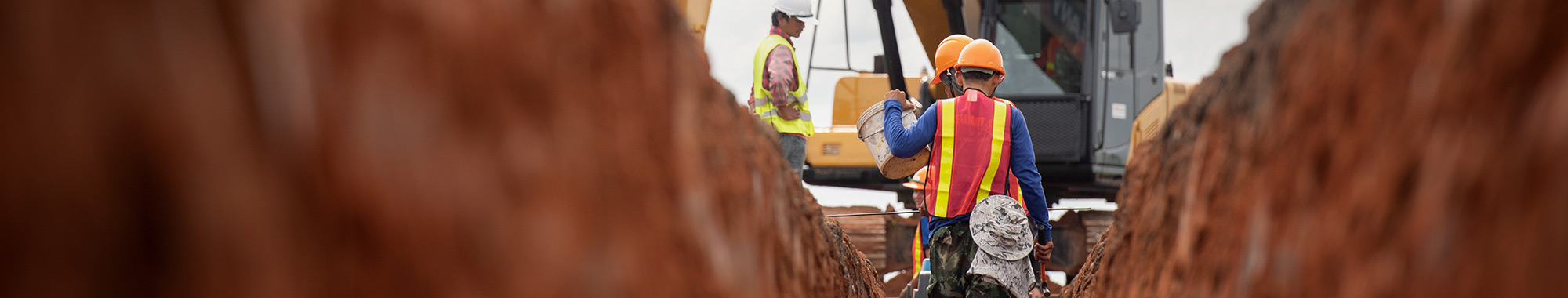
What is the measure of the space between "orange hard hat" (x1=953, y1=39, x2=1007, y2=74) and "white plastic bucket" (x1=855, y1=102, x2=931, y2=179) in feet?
1.26

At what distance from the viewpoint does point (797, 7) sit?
18.8 ft

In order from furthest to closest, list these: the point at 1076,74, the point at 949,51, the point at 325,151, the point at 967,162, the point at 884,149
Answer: the point at 1076,74 < the point at 949,51 < the point at 884,149 < the point at 967,162 < the point at 325,151

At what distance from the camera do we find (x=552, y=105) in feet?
2.08

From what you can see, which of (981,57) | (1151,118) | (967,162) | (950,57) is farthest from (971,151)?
(1151,118)

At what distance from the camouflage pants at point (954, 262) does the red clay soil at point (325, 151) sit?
261 cm

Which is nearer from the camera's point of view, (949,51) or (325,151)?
(325,151)

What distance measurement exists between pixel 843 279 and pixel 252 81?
212cm

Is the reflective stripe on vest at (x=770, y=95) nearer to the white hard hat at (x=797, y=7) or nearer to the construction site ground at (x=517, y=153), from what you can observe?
the white hard hat at (x=797, y=7)

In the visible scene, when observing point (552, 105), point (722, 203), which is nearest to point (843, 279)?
point (722, 203)

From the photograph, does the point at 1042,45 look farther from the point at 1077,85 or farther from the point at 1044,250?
the point at 1044,250

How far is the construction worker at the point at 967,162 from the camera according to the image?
10.7ft

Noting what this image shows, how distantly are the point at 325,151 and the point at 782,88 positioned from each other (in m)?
4.21

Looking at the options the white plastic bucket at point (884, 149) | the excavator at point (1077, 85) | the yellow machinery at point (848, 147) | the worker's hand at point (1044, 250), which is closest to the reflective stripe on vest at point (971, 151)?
the white plastic bucket at point (884, 149)

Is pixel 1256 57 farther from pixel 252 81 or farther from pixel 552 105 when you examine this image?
pixel 252 81
